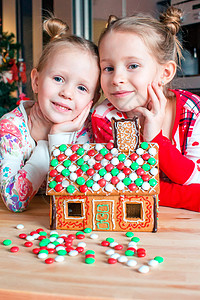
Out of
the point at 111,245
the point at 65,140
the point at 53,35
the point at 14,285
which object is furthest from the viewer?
the point at 53,35

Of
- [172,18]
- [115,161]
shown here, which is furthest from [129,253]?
[172,18]

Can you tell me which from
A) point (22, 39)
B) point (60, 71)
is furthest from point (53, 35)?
point (22, 39)

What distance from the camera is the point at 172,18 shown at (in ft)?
4.10

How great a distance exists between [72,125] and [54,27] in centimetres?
42

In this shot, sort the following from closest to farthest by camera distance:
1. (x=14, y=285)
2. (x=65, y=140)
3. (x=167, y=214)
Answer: (x=14, y=285)
(x=167, y=214)
(x=65, y=140)

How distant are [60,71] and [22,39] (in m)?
4.17

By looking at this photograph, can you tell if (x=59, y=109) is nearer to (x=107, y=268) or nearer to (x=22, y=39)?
(x=107, y=268)

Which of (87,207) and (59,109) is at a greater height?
(59,109)

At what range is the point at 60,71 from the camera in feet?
3.95

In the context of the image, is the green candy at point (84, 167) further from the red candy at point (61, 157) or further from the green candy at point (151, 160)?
the green candy at point (151, 160)

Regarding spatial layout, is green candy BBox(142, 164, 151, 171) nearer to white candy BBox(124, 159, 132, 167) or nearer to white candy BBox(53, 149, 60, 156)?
white candy BBox(124, 159, 132, 167)

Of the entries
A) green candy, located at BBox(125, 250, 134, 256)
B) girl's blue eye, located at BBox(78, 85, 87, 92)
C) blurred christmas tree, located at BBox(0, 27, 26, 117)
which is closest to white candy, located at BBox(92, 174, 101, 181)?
green candy, located at BBox(125, 250, 134, 256)

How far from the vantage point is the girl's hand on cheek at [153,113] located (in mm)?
1154

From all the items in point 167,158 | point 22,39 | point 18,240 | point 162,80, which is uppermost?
point 22,39
